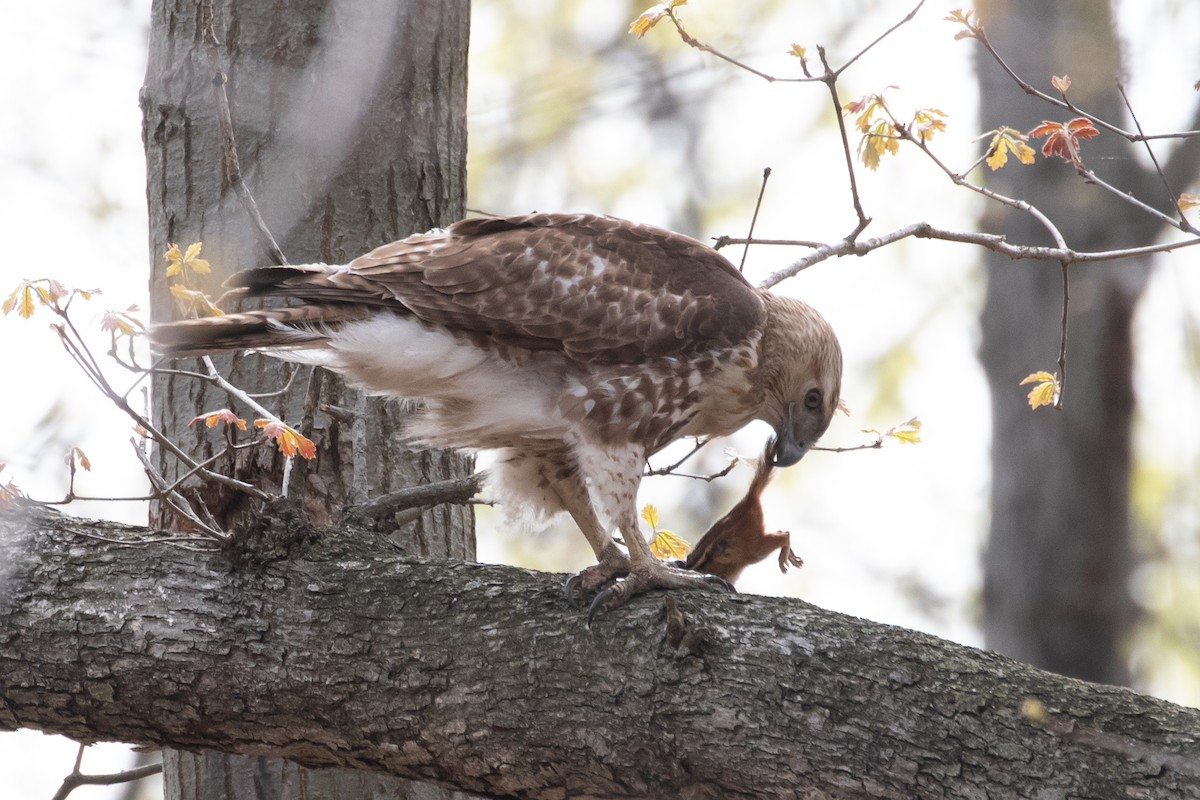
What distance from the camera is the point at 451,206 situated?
14.5ft

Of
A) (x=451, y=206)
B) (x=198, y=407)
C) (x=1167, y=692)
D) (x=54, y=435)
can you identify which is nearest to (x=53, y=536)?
(x=198, y=407)

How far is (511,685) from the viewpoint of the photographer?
2924mm

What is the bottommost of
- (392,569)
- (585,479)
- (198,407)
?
(392,569)

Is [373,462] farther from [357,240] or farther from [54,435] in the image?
[54,435]

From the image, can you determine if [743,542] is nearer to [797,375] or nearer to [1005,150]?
[797,375]

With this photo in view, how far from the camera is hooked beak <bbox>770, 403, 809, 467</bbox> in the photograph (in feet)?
14.6

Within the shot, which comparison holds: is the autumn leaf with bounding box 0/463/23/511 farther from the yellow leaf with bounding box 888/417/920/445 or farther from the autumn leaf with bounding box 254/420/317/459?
the yellow leaf with bounding box 888/417/920/445

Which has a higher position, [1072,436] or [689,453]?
[1072,436]

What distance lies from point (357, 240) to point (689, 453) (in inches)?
54.3

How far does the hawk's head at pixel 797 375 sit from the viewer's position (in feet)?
14.2

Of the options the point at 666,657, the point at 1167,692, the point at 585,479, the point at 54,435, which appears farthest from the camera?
the point at 1167,692

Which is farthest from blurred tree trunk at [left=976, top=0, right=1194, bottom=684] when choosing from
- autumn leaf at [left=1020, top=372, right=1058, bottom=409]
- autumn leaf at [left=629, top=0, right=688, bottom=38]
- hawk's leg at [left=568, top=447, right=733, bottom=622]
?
hawk's leg at [left=568, top=447, right=733, bottom=622]

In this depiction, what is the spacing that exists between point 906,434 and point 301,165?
223cm

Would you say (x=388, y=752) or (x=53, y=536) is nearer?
(x=388, y=752)
